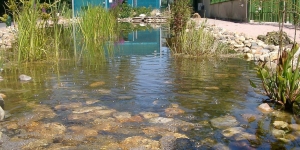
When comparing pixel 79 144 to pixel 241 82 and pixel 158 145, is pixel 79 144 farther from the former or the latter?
pixel 241 82

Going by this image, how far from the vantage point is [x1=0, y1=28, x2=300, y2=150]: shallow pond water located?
3105 mm

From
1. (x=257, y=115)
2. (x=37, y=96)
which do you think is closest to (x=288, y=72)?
(x=257, y=115)

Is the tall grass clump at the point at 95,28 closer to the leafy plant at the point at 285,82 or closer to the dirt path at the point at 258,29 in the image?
the dirt path at the point at 258,29

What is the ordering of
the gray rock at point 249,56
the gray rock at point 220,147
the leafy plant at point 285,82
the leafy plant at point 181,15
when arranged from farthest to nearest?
1. the leafy plant at point 181,15
2. the gray rock at point 249,56
3. the leafy plant at point 285,82
4. the gray rock at point 220,147

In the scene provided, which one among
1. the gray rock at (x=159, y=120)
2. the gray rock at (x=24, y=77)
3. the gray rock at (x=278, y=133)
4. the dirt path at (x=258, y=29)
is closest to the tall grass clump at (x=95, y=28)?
the gray rock at (x=24, y=77)

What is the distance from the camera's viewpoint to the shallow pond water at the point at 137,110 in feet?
10.2

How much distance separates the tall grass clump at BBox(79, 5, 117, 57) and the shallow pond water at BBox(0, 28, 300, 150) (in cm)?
322

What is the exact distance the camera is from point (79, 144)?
Answer: 9.98ft

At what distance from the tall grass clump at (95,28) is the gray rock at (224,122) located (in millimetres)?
5427

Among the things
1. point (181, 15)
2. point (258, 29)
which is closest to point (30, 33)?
point (181, 15)

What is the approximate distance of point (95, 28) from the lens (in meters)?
10.4

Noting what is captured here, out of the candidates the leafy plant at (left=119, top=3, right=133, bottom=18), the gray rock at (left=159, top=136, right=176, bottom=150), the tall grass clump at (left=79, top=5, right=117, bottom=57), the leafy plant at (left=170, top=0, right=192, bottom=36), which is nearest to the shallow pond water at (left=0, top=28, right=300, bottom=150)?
the gray rock at (left=159, top=136, right=176, bottom=150)

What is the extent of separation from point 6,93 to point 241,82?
3.15 metres

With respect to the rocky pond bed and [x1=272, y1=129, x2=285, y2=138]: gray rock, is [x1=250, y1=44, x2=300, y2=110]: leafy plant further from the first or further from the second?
[x1=272, y1=129, x2=285, y2=138]: gray rock
